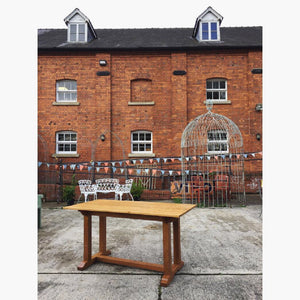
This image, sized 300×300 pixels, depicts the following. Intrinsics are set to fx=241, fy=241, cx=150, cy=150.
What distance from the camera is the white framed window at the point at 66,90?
11720mm

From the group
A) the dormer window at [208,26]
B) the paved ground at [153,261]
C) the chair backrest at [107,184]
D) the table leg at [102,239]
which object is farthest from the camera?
the dormer window at [208,26]

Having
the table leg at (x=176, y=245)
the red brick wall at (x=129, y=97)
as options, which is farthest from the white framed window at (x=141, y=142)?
the table leg at (x=176, y=245)

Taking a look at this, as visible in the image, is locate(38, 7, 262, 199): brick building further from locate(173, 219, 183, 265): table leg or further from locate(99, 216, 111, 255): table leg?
locate(173, 219, 183, 265): table leg

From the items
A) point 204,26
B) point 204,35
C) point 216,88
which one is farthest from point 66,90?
point 204,26

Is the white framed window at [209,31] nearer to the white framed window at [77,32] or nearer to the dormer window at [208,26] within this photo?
the dormer window at [208,26]

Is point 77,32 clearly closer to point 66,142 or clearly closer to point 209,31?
point 66,142

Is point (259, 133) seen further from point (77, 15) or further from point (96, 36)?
Answer: point (77, 15)

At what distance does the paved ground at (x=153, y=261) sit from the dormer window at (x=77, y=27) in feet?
32.3

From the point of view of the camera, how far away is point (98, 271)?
3283mm

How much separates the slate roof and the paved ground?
8.48m

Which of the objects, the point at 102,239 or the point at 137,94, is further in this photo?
the point at 137,94

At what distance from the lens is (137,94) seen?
458 inches

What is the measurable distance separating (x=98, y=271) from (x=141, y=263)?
1.95ft

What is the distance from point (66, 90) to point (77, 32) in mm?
3236
